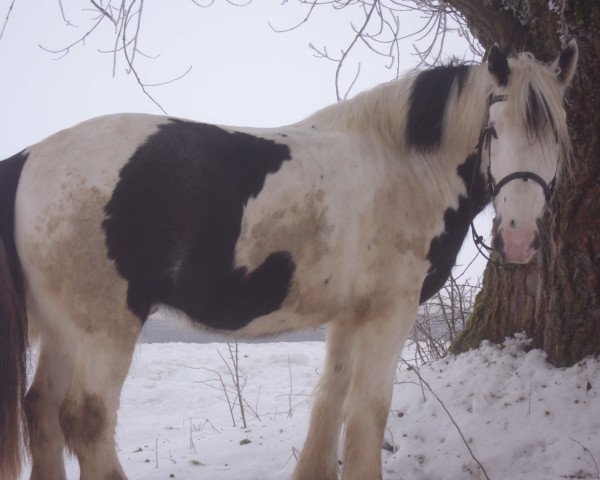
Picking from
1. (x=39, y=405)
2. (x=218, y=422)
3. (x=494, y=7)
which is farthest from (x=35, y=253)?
(x=218, y=422)

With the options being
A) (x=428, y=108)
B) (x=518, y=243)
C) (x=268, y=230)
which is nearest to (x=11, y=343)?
(x=268, y=230)

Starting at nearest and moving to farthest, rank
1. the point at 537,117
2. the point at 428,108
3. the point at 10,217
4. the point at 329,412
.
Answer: the point at 10,217 → the point at 537,117 → the point at 428,108 → the point at 329,412

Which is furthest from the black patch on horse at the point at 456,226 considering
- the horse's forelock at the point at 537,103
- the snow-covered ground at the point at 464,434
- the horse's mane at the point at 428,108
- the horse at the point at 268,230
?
the snow-covered ground at the point at 464,434

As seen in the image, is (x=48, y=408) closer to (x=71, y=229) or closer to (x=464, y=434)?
(x=71, y=229)

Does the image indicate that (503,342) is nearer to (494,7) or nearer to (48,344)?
(494,7)

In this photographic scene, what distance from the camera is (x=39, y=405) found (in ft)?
10.1

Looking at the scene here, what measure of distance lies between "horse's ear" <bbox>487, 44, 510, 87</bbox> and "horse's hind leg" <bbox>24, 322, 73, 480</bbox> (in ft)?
8.31

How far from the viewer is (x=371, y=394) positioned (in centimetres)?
326

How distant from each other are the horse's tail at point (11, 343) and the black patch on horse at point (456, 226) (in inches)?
82.2

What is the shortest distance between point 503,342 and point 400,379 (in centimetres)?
81

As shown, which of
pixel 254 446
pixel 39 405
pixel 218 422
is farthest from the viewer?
pixel 218 422

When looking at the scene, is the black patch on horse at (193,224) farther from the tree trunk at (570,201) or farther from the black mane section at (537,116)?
the tree trunk at (570,201)

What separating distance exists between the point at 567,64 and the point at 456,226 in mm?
1027

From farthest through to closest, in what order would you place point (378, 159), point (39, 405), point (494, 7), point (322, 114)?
1. point (494, 7)
2. point (322, 114)
3. point (378, 159)
4. point (39, 405)
